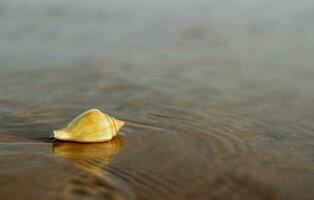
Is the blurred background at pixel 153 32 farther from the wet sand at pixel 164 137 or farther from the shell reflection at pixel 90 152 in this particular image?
the shell reflection at pixel 90 152

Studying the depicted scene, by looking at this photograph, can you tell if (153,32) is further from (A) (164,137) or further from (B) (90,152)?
(B) (90,152)

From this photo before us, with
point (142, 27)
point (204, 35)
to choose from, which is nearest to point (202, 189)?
point (204, 35)

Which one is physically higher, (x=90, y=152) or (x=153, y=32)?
(x=153, y=32)

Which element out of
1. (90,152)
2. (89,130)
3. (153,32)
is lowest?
(90,152)

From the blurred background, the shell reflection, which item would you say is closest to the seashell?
the shell reflection

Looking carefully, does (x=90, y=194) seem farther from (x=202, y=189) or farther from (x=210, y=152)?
(x=210, y=152)

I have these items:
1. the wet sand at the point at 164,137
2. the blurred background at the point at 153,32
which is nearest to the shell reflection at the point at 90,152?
the wet sand at the point at 164,137

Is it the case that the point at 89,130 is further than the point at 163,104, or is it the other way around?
the point at 163,104

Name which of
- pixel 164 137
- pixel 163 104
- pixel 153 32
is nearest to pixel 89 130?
pixel 164 137
